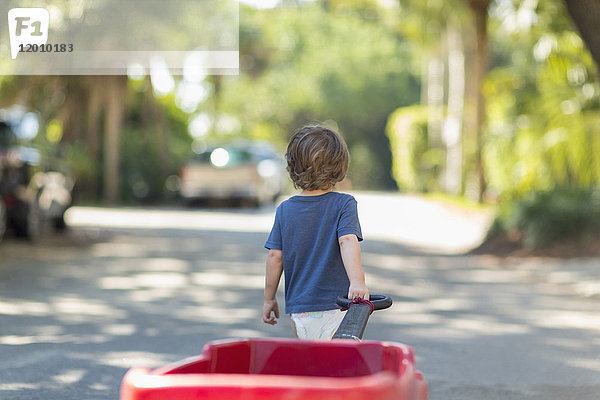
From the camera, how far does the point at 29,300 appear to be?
895 centimetres

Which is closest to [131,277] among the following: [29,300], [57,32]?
[29,300]

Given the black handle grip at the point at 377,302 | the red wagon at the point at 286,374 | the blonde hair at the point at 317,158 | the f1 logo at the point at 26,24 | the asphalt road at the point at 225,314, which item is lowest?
the asphalt road at the point at 225,314

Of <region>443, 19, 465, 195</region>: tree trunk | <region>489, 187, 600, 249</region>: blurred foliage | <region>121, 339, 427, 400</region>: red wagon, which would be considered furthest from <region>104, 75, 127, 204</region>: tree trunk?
<region>121, 339, 427, 400</region>: red wagon

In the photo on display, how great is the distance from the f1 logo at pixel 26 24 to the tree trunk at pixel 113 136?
10.1 meters

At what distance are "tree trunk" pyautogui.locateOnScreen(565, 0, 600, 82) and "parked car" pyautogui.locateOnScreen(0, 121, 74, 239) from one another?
7.43 metres

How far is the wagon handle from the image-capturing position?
11.2 feet

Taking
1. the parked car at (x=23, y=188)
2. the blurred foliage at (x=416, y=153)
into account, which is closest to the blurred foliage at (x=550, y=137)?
the parked car at (x=23, y=188)

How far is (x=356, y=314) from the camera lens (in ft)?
11.6

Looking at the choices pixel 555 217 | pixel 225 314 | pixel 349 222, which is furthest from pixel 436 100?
pixel 349 222

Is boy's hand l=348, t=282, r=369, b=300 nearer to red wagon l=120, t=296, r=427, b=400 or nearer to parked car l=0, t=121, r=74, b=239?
red wagon l=120, t=296, r=427, b=400

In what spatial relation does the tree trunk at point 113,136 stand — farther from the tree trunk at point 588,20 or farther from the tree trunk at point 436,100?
the tree trunk at point 588,20

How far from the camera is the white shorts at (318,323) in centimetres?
402

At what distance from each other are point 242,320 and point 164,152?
785 inches

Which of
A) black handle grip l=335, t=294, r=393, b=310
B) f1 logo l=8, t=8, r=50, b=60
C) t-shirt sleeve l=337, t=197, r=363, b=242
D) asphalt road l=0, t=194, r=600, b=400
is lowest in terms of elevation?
asphalt road l=0, t=194, r=600, b=400
